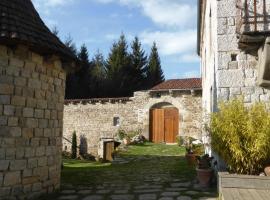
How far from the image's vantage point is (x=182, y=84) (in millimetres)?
21828

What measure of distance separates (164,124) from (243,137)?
1483 centimetres

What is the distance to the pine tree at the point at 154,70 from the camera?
3699cm

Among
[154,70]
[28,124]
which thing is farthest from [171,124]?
[154,70]

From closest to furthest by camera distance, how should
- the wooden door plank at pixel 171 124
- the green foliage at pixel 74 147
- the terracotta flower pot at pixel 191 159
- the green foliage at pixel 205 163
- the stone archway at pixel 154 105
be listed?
the green foliage at pixel 205 163 < the terracotta flower pot at pixel 191 159 < the stone archway at pixel 154 105 < the wooden door plank at pixel 171 124 < the green foliage at pixel 74 147

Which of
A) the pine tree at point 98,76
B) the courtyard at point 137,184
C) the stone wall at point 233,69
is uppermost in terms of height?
the pine tree at point 98,76

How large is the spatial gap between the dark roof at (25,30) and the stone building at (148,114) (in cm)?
1360

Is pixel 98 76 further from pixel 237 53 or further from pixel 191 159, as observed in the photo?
pixel 237 53

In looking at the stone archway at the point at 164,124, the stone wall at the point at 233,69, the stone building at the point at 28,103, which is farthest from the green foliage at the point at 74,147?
the stone wall at the point at 233,69

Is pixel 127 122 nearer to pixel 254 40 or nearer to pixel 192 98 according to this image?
pixel 192 98

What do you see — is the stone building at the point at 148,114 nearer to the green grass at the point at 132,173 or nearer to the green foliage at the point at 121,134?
the green foliage at the point at 121,134

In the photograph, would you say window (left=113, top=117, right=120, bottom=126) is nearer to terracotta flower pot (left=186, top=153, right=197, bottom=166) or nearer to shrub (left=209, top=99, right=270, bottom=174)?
terracotta flower pot (left=186, top=153, right=197, bottom=166)

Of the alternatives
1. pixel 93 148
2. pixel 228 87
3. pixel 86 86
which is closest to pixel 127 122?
pixel 93 148

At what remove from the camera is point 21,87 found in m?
6.70

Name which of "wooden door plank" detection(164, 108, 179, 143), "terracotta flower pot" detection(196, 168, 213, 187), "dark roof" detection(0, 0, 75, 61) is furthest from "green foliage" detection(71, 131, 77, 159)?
"terracotta flower pot" detection(196, 168, 213, 187)
